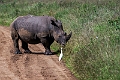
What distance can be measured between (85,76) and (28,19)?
497 cm

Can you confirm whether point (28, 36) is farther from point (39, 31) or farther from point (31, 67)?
point (31, 67)

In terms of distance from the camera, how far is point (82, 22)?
15539 millimetres

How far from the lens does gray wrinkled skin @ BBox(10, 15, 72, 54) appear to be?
45.9 ft

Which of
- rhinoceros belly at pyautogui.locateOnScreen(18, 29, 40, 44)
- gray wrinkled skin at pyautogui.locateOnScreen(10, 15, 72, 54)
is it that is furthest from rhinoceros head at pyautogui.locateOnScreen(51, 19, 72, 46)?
rhinoceros belly at pyautogui.locateOnScreen(18, 29, 40, 44)

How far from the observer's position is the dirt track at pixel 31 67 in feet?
35.2

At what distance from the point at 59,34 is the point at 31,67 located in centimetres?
234

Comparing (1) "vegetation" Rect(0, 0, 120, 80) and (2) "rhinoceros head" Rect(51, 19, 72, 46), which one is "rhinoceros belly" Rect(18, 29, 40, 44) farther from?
→ (1) "vegetation" Rect(0, 0, 120, 80)

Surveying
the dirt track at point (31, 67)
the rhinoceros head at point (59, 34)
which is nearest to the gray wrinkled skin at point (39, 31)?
the rhinoceros head at point (59, 34)

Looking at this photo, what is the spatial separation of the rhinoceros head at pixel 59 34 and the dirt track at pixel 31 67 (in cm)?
59

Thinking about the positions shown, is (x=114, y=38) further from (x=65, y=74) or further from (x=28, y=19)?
(x=28, y=19)

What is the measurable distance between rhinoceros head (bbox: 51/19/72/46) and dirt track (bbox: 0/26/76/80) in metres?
0.59

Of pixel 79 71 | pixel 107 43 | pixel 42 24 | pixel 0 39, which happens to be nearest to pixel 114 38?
pixel 107 43

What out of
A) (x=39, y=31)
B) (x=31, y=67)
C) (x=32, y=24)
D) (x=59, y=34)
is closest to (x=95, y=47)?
(x=31, y=67)

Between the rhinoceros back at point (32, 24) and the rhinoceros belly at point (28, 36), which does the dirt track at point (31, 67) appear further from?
the rhinoceros back at point (32, 24)
